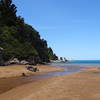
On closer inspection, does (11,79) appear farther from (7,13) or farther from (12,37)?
(7,13)

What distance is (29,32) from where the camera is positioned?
320 ft

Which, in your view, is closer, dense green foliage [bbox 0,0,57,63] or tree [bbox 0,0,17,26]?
dense green foliage [bbox 0,0,57,63]

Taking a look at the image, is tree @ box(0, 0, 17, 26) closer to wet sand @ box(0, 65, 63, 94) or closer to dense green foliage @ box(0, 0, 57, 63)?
dense green foliage @ box(0, 0, 57, 63)

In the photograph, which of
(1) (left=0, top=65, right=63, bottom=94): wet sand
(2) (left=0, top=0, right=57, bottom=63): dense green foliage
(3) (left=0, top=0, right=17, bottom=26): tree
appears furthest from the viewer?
(3) (left=0, top=0, right=17, bottom=26): tree

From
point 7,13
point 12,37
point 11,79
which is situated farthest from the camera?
point 7,13

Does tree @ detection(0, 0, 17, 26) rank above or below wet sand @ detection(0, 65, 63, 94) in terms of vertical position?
above

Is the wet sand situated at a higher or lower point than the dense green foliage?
lower

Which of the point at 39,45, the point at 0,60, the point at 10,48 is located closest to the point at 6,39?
the point at 10,48

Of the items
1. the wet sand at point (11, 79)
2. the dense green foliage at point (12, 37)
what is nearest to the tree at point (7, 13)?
the dense green foliage at point (12, 37)

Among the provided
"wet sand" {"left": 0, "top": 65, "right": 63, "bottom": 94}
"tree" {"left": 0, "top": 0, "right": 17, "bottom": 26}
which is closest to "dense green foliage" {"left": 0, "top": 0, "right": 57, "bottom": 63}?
"tree" {"left": 0, "top": 0, "right": 17, "bottom": 26}

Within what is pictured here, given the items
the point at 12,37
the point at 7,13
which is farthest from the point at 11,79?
the point at 7,13

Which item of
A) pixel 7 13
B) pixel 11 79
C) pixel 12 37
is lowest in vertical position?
pixel 11 79

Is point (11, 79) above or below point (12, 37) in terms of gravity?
below

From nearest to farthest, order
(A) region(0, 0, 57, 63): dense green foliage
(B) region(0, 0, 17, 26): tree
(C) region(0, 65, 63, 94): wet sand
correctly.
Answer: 1. (C) region(0, 65, 63, 94): wet sand
2. (A) region(0, 0, 57, 63): dense green foliage
3. (B) region(0, 0, 17, 26): tree
